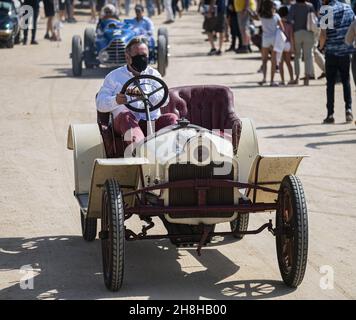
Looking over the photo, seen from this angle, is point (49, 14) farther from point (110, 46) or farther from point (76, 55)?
point (110, 46)

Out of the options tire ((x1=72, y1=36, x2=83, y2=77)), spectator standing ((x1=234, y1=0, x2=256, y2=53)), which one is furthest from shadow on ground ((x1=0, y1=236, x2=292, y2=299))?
spectator standing ((x1=234, y1=0, x2=256, y2=53))

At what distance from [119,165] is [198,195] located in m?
0.64

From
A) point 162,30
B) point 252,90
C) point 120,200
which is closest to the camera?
point 120,200

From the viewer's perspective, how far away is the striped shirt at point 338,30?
15852 millimetres

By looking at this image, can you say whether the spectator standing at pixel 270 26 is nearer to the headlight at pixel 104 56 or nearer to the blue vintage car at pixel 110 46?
the blue vintage car at pixel 110 46

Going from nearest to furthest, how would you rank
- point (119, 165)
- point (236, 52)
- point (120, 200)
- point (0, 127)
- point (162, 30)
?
point (120, 200) < point (119, 165) < point (0, 127) < point (162, 30) < point (236, 52)

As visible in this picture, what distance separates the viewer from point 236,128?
29.6 ft

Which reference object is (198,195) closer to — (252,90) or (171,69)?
(252,90)

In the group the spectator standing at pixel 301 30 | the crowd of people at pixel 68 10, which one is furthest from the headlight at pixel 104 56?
the crowd of people at pixel 68 10

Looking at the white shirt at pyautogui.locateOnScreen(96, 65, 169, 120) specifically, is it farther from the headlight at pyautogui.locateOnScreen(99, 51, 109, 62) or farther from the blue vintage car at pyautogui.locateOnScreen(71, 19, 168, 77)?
the headlight at pyautogui.locateOnScreen(99, 51, 109, 62)

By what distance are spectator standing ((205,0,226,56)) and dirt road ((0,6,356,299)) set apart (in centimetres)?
484

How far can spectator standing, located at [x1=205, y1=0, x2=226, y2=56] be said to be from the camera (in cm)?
2617

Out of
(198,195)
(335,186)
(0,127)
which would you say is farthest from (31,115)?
(198,195)

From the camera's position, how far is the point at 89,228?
30.1ft
